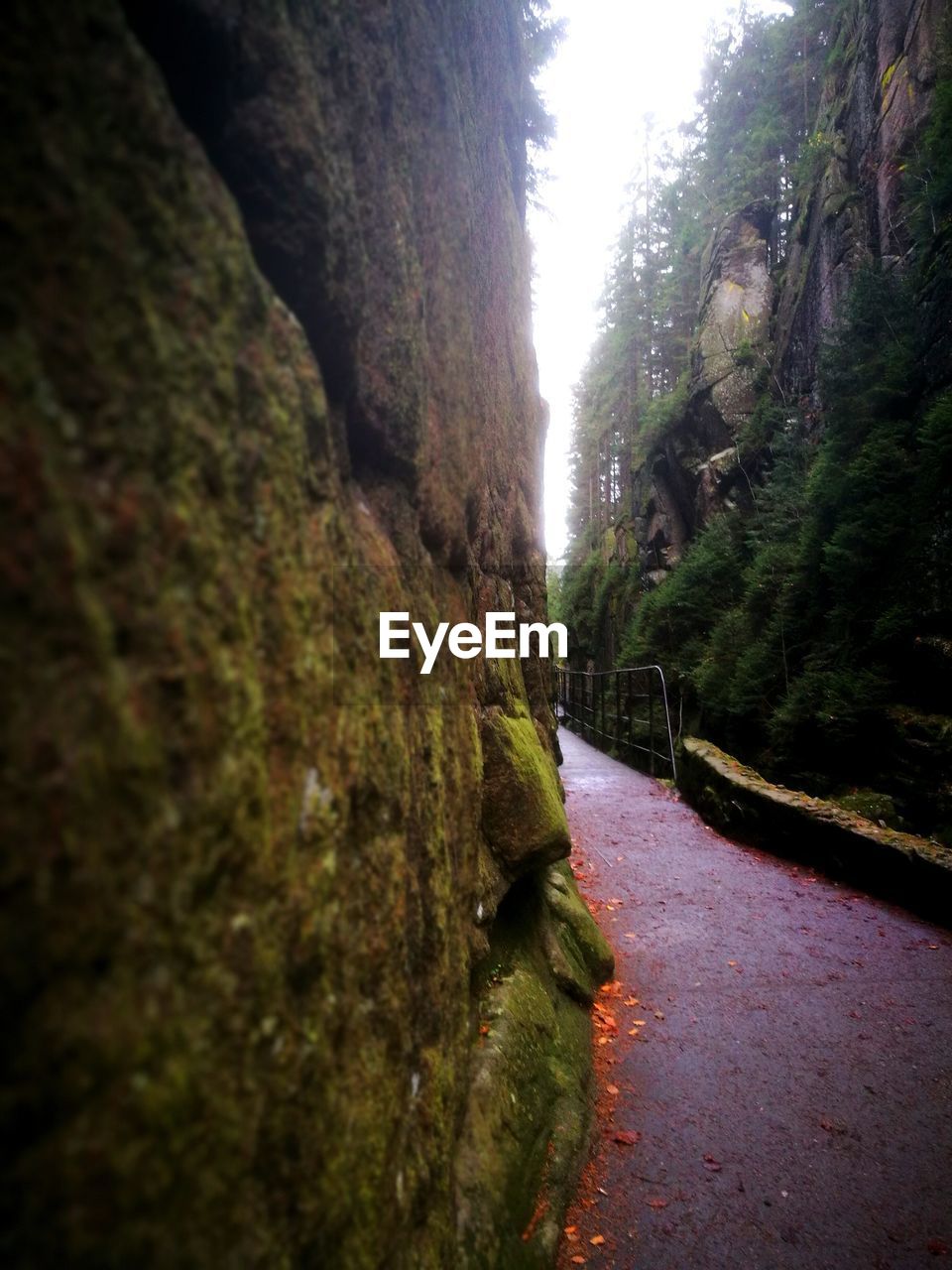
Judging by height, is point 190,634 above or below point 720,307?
below

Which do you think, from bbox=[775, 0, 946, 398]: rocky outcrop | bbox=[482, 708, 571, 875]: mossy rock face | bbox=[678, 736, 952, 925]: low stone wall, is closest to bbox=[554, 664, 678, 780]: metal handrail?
bbox=[678, 736, 952, 925]: low stone wall

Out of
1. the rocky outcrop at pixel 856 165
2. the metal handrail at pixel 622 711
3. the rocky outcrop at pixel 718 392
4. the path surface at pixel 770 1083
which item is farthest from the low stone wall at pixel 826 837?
the rocky outcrop at pixel 718 392

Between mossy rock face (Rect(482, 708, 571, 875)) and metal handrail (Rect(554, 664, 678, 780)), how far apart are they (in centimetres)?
894

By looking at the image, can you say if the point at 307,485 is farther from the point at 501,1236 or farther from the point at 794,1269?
the point at 794,1269

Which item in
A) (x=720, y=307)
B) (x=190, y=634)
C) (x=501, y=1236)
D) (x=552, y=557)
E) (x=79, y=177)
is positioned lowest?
(x=501, y=1236)

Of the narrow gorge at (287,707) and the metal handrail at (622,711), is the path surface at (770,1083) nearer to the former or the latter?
the narrow gorge at (287,707)

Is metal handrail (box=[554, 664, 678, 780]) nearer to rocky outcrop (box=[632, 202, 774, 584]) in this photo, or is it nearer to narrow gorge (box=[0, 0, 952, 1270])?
rocky outcrop (box=[632, 202, 774, 584])

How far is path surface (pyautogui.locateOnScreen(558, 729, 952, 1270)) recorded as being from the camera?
10.5 ft

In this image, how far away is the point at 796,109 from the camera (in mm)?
22781

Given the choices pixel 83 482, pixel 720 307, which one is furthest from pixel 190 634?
pixel 720 307

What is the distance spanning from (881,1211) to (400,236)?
16.7ft

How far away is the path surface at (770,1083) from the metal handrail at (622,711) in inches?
260

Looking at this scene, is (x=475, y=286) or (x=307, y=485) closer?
(x=307, y=485)

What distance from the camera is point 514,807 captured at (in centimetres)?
457
